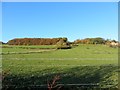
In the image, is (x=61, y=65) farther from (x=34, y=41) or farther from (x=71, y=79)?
(x=71, y=79)

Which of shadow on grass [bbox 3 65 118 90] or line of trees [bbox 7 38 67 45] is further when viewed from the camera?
line of trees [bbox 7 38 67 45]

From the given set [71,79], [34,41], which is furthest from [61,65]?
[71,79]

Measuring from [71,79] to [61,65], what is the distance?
1524 millimetres

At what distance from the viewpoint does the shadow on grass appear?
20.9ft

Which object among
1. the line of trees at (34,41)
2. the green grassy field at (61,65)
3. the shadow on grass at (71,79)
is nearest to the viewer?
the shadow on grass at (71,79)

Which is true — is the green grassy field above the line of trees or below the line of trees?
below

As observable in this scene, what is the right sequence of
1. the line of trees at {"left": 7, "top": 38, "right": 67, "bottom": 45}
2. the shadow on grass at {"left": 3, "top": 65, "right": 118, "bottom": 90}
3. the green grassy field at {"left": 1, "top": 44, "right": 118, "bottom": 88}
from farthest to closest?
the line of trees at {"left": 7, "top": 38, "right": 67, "bottom": 45}, the green grassy field at {"left": 1, "top": 44, "right": 118, "bottom": 88}, the shadow on grass at {"left": 3, "top": 65, "right": 118, "bottom": 90}

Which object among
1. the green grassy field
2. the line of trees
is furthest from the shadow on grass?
the line of trees

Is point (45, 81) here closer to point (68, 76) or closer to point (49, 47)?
point (68, 76)

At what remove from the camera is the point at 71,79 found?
7238 mm

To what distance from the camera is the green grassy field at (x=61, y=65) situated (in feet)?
23.3

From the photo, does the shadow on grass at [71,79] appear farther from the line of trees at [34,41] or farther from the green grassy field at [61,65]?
the line of trees at [34,41]

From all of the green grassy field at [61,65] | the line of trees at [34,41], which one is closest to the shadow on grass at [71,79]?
the green grassy field at [61,65]

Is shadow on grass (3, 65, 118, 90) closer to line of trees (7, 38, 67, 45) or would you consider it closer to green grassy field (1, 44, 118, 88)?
green grassy field (1, 44, 118, 88)
